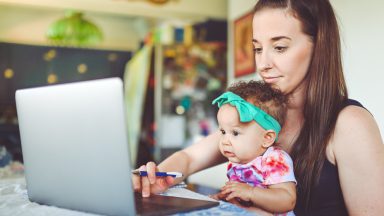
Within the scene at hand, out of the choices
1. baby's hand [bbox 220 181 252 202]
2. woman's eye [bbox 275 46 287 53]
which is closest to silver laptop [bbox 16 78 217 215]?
baby's hand [bbox 220 181 252 202]

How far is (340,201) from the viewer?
3.97 ft

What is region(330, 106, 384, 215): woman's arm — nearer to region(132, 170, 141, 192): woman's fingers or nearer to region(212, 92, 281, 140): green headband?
region(212, 92, 281, 140): green headband

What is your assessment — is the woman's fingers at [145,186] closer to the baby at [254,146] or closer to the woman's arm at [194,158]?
the woman's arm at [194,158]

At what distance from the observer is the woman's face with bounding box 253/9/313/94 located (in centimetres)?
126

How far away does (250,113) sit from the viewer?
1.14 m

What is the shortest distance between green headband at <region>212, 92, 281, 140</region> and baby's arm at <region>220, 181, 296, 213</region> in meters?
0.18

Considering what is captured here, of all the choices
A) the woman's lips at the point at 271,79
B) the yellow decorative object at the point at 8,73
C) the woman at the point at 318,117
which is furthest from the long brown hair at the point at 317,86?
the yellow decorative object at the point at 8,73

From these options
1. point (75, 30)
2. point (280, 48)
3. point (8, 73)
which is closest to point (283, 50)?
point (280, 48)

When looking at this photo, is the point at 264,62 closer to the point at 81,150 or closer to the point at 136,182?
the point at 136,182

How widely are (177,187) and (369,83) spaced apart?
1.97 meters

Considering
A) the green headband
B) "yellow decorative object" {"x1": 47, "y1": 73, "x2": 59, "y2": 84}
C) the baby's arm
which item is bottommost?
"yellow decorative object" {"x1": 47, "y1": 73, "x2": 59, "y2": 84}

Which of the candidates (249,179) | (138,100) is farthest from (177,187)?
(138,100)

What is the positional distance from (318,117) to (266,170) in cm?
26

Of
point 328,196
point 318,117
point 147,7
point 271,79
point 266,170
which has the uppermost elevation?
point 147,7
